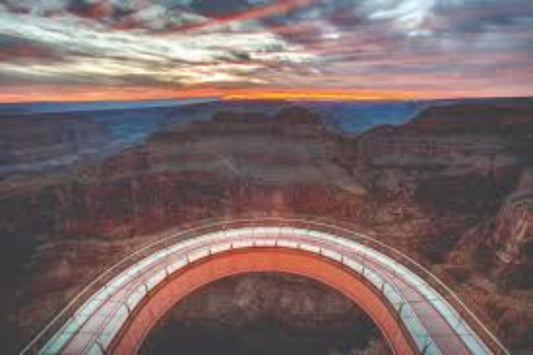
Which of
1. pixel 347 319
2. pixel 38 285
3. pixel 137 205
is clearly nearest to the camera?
pixel 38 285

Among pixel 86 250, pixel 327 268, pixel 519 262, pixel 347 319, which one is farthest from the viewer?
pixel 86 250

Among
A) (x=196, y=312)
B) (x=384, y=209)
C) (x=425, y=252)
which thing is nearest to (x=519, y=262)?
(x=425, y=252)

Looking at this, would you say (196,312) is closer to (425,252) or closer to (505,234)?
(425,252)

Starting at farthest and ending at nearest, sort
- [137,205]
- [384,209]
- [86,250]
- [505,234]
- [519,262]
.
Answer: [137,205], [384,209], [86,250], [505,234], [519,262]

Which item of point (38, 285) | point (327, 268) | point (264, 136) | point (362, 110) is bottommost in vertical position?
point (38, 285)

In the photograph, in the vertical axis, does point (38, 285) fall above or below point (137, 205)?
below

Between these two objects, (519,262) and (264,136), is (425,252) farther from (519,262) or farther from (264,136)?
(264,136)

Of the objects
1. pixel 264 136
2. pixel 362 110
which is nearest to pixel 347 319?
pixel 264 136

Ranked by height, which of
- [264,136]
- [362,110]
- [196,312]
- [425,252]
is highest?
[362,110]

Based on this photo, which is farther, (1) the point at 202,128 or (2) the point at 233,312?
(1) the point at 202,128
